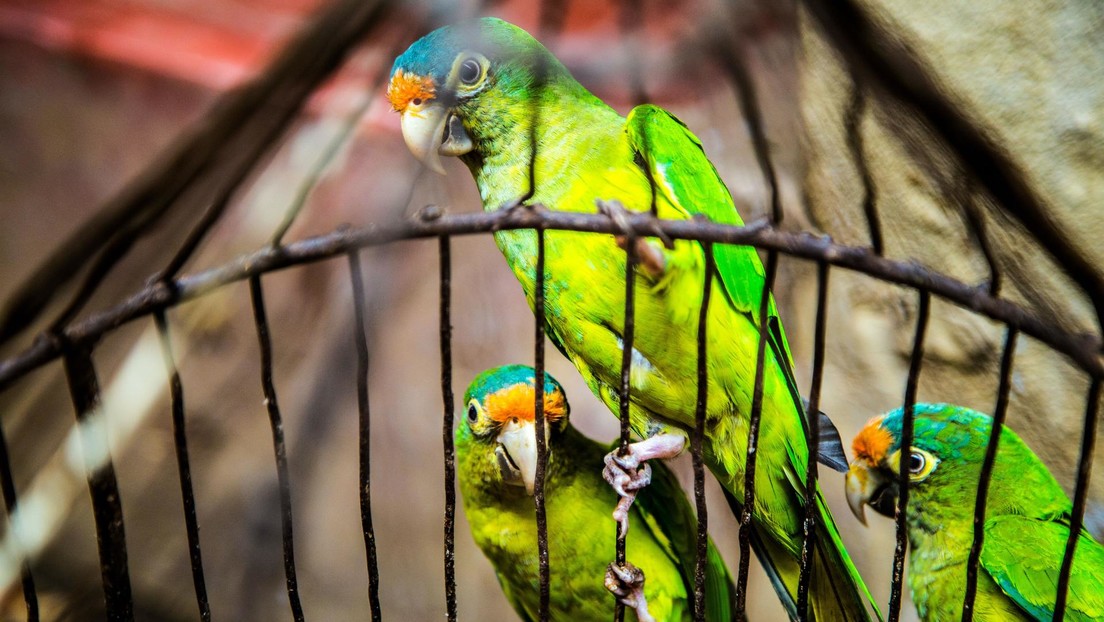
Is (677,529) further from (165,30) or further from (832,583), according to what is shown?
(165,30)

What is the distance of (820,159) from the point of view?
162cm

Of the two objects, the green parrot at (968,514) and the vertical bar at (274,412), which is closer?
the vertical bar at (274,412)

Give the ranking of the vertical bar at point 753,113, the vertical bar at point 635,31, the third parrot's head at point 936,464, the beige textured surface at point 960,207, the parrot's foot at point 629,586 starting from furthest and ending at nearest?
the beige textured surface at point 960,207
the third parrot's head at point 936,464
the parrot's foot at point 629,586
the vertical bar at point 635,31
the vertical bar at point 753,113

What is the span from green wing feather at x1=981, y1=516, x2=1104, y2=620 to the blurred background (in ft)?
1.06

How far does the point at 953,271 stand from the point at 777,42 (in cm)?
66

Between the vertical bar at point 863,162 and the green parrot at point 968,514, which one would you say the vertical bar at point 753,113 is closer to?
the vertical bar at point 863,162

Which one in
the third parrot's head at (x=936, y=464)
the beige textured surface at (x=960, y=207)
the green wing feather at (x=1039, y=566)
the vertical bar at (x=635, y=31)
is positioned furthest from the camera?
the beige textured surface at (x=960, y=207)

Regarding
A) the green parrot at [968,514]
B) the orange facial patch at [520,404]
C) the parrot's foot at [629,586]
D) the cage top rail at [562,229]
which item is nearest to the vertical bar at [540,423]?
the cage top rail at [562,229]

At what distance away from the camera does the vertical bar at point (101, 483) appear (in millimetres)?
672

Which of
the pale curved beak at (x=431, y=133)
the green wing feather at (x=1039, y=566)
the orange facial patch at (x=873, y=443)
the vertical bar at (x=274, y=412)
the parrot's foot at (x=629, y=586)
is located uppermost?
the pale curved beak at (x=431, y=133)

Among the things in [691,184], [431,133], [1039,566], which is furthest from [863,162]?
[1039,566]

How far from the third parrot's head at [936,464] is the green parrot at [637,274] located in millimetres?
129

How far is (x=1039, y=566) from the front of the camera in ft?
3.24

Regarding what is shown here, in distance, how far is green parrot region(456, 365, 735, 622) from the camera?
1.10 metres
